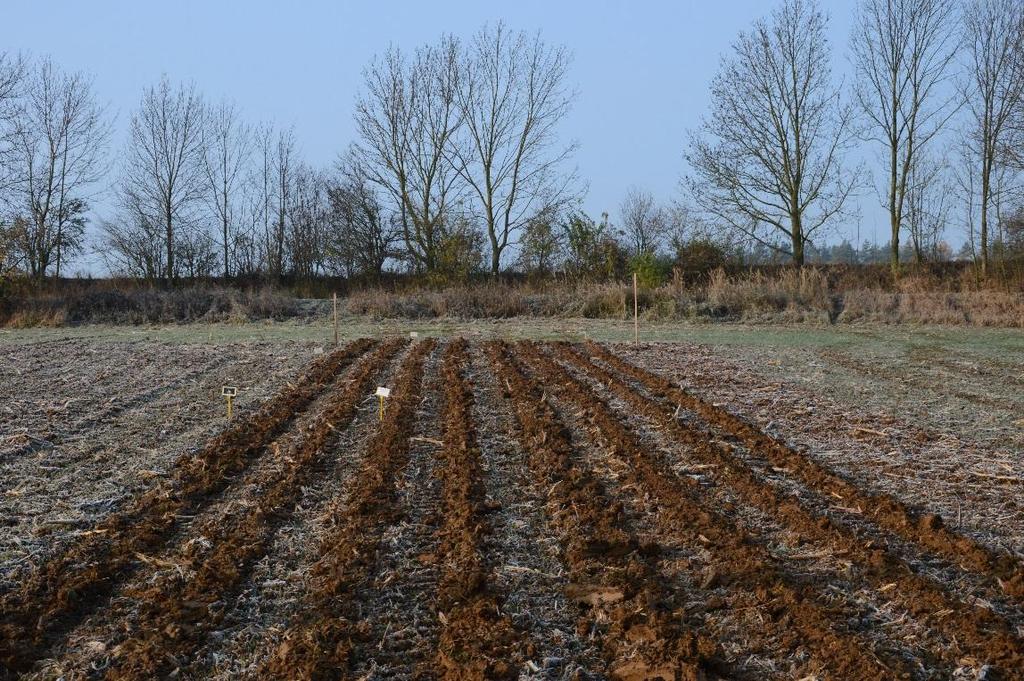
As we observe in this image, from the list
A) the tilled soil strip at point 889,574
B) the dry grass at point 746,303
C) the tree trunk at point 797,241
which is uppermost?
the tree trunk at point 797,241

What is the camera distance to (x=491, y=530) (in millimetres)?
4977

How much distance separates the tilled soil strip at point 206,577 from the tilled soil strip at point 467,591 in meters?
1.05

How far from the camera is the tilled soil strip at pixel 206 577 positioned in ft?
11.3

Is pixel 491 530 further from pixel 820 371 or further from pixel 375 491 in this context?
pixel 820 371

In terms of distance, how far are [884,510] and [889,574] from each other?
1.17 m

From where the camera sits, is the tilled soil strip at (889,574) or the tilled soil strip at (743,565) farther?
the tilled soil strip at (889,574)

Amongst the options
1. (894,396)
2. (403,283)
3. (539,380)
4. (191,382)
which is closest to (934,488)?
(894,396)

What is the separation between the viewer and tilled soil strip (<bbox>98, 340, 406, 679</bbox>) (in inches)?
136

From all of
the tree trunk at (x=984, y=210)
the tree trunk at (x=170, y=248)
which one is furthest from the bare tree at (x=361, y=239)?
the tree trunk at (x=984, y=210)

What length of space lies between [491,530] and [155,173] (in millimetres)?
30384

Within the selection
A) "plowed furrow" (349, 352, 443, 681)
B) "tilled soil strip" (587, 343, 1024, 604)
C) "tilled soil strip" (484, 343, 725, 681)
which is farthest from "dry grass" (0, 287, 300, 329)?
"tilled soil strip" (484, 343, 725, 681)

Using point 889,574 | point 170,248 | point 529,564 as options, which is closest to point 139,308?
point 170,248

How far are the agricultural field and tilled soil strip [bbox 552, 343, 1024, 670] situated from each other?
0.02 m

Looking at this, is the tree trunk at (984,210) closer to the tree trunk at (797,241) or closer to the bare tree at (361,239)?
the tree trunk at (797,241)
